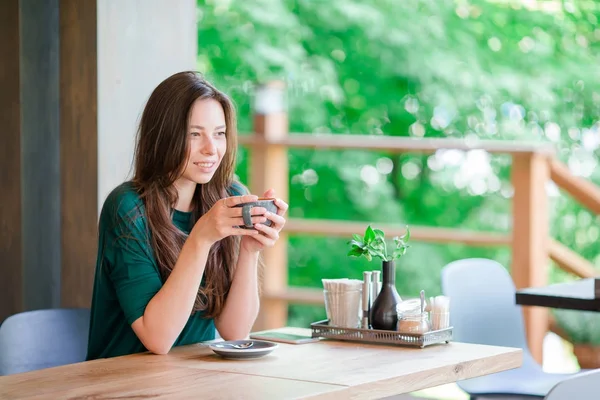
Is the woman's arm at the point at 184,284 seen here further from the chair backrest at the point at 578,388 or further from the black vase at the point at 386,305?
the chair backrest at the point at 578,388

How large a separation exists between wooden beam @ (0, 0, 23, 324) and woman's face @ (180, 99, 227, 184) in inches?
34.4

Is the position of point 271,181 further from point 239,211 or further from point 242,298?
point 239,211

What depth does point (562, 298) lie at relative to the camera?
3182mm

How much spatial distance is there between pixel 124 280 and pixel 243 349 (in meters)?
0.35

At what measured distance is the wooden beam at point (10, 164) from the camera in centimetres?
320

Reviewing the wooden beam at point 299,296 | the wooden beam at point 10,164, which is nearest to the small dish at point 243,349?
the wooden beam at point 10,164

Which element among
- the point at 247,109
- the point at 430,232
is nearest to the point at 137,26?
the point at 430,232

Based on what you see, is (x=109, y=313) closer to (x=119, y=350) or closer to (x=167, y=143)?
(x=119, y=350)

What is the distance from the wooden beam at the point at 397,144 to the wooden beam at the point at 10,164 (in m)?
2.34

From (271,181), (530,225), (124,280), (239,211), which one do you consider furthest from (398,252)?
(271,181)

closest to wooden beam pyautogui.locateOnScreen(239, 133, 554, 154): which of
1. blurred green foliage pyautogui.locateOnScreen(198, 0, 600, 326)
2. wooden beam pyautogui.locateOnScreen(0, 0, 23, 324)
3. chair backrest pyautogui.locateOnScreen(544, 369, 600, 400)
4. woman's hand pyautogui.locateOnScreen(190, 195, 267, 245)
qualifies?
blurred green foliage pyautogui.locateOnScreen(198, 0, 600, 326)

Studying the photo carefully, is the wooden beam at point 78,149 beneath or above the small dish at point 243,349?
above

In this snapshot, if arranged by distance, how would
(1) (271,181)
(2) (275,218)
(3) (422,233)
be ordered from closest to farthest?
(2) (275,218) → (3) (422,233) → (1) (271,181)

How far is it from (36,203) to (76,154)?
0.66 feet
